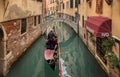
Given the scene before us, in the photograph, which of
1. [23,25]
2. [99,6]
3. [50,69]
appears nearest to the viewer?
[99,6]

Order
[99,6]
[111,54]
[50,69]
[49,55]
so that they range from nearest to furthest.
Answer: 1. [111,54]
2. [99,6]
3. [50,69]
4. [49,55]

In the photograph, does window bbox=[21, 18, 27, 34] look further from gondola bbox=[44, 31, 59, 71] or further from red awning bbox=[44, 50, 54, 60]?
red awning bbox=[44, 50, 54, 60]

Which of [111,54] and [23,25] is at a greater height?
[23,25]

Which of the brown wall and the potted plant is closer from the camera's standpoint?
the potted plant

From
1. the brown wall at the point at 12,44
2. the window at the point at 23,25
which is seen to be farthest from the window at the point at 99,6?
the window at the point at 23,25

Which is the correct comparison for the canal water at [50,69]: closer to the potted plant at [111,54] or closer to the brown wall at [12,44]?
the brown wall at [12,44]

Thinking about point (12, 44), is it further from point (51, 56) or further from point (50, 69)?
point (50, 69)

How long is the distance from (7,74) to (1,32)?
1277 millimetres

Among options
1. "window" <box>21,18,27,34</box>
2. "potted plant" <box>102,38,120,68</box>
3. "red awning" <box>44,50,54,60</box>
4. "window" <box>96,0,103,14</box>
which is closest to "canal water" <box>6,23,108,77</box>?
"red awning" <box>44,50,54,60</box>

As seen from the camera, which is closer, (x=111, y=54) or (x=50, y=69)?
(x=111, y=54)

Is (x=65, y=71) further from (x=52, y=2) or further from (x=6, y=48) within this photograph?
(x=52, y=2)

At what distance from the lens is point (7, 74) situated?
780 cm

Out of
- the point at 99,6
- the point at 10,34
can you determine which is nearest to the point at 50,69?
the point at 10,34

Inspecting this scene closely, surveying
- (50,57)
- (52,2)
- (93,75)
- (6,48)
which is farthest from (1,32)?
(52,2)
